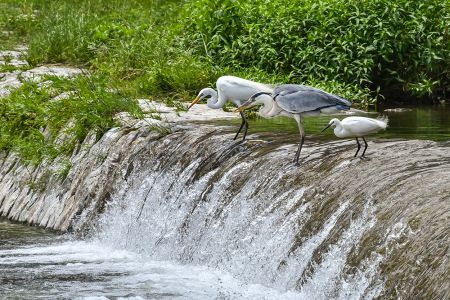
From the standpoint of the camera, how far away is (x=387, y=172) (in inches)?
312

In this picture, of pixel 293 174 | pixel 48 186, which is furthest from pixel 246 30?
pixel 293 174

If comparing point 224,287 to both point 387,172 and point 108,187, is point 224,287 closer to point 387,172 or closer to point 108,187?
point 387,172

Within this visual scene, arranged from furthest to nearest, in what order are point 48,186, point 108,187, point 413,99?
point 413,99
point 48,186
point 108,187

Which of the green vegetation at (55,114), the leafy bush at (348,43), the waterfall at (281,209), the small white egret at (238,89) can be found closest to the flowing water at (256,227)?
the waterfall at (281,209)

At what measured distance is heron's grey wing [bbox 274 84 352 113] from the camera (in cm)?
864

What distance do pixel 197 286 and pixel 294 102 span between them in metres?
1.56

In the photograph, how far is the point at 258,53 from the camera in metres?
14.3

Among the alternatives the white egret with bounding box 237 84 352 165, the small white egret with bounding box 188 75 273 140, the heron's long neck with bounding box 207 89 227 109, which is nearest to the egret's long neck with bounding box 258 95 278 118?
the white egret with bounding box 237 84 352 165

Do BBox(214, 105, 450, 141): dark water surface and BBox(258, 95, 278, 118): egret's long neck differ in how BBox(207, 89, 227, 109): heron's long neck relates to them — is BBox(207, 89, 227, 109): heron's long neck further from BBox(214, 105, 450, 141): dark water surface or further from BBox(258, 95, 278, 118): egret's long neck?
BBox(258, 95, 278, 118): egret's long neck

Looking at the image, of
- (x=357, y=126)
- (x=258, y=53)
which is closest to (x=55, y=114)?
(x=258, y=53)

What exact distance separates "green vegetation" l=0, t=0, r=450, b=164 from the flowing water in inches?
77.5

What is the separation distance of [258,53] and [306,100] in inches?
224

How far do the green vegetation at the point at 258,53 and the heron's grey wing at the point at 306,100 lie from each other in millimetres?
3788

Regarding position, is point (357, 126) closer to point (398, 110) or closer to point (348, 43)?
point (398, 110)
